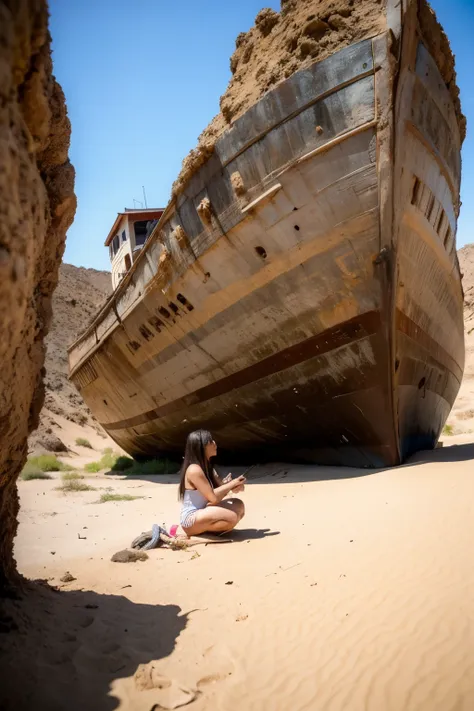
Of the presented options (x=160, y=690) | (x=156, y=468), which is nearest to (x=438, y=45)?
(x=160, y=690)

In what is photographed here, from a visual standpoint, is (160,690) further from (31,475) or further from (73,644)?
(31,475)

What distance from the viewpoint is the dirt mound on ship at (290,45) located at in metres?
5.22

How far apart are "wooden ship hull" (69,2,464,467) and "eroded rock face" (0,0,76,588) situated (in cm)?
363

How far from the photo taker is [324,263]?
5.71m

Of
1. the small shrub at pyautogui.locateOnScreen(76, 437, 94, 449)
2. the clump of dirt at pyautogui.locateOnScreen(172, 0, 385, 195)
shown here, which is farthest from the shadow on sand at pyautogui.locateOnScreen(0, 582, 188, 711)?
the small shrub at pyautogui.locateOnScreen(76, 437, 94, 449)

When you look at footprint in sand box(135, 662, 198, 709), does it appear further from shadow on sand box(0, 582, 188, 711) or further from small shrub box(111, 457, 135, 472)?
small shrub box(111, 457, 135, 472)

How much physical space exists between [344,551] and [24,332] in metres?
2.45

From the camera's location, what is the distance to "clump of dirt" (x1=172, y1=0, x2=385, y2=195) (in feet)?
17.1

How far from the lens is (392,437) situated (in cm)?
604

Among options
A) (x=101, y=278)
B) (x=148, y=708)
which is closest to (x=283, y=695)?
(x=148, y=708)

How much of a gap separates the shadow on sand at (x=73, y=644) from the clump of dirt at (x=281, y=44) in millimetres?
5320

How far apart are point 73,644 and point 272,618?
3.24ft

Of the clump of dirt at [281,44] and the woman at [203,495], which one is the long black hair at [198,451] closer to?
the woman at [203,495]

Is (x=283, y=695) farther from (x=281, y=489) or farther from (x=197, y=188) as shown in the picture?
(x=197, y=188)
